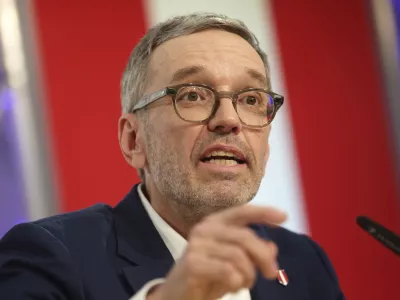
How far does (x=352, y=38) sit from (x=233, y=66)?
122 centimetres

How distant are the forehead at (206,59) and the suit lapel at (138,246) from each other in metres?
0.29

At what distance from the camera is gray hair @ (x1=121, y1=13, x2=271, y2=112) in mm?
1274

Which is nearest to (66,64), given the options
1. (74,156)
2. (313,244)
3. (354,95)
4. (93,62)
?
(93,62)

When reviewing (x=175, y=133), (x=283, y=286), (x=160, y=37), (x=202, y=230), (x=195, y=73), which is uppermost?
(x=160, y=37)

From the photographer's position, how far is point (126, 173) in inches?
73.2

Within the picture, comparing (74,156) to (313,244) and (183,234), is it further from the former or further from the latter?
(313,244)

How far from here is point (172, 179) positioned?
115 centimetres

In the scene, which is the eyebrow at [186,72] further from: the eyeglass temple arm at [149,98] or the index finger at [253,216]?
the index finger at [253,216]

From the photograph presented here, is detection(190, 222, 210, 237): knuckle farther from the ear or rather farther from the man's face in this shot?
the ear

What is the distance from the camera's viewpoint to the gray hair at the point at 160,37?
1.27 meters

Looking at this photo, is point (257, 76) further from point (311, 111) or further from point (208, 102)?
point (311, 111)

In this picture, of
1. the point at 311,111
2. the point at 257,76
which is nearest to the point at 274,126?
the point at 311,111

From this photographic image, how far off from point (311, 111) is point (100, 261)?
1.29 m

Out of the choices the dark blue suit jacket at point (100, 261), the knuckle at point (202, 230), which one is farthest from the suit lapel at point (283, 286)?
the knuckle at point (202, 230)
